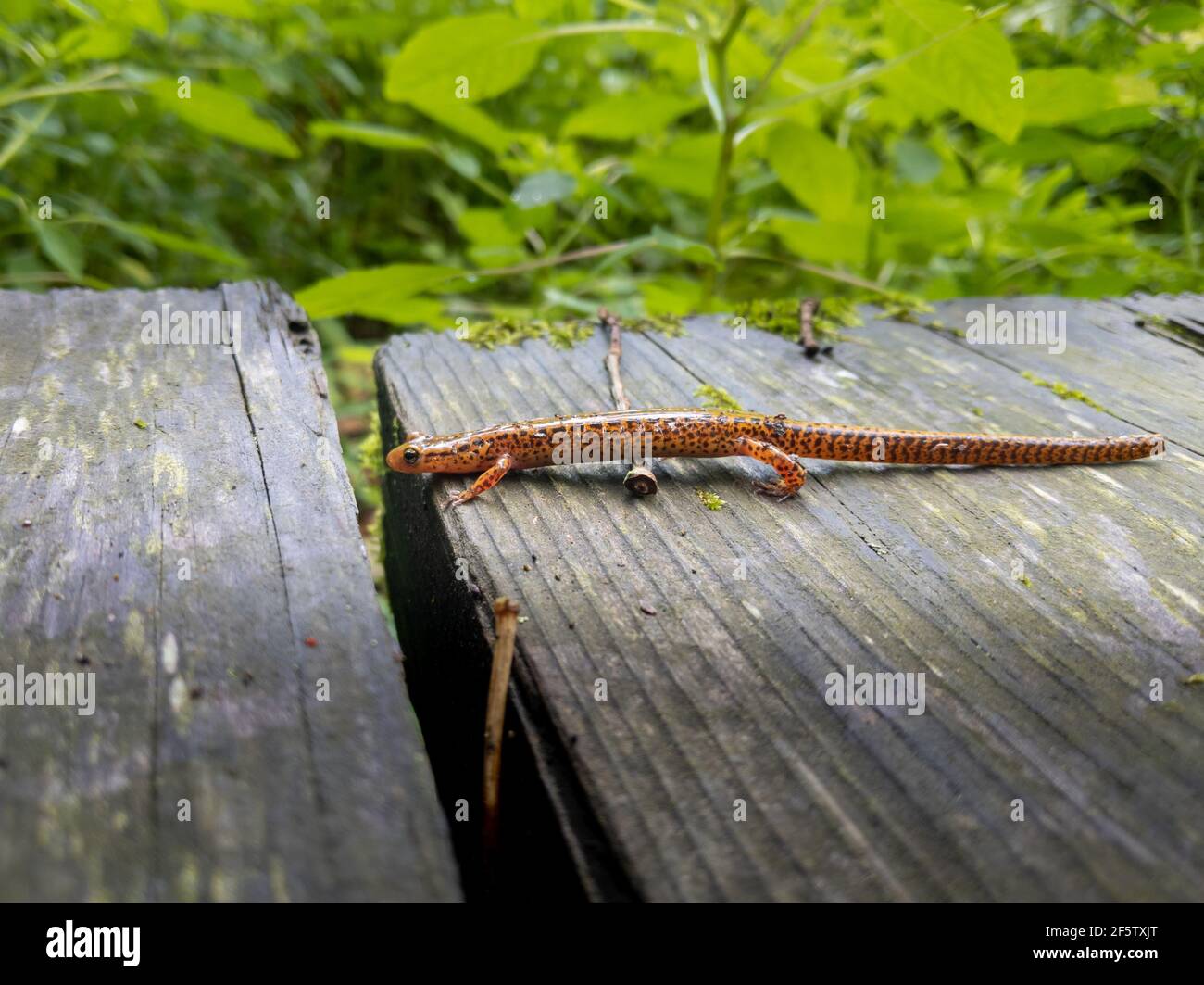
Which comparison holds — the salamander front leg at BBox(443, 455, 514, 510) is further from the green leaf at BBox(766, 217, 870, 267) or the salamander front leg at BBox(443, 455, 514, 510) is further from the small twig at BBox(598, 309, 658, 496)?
the green leaf at BBox(766, 217, 870, 267)

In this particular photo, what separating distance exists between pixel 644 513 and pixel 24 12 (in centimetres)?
471

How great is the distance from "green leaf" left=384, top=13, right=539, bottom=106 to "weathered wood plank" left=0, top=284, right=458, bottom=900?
6.18 feet

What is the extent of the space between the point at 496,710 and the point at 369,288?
2583 mm

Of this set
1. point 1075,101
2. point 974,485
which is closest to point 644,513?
point 974,485

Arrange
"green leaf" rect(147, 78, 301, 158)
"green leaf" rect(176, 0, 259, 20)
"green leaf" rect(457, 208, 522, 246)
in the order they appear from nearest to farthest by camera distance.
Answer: "green leaf" rect(147, 78, 301, 158) < "green leaf" rect(176, 0, 259, 20) < "green leaf" rect(457, 208, 522, 246)

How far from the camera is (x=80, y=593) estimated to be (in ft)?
6.30

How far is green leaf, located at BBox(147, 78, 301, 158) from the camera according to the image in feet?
14.1

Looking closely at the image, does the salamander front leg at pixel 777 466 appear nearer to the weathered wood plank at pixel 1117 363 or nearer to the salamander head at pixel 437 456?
the salamander head at pixel 437 456

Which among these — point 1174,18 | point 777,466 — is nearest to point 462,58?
point 777,466

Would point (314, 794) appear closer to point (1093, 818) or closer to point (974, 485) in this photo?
point (1093, 818)

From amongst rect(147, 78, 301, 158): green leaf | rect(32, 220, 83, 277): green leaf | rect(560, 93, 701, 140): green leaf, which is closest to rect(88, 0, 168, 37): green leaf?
rect(147, 78, 301, 158): green leaf

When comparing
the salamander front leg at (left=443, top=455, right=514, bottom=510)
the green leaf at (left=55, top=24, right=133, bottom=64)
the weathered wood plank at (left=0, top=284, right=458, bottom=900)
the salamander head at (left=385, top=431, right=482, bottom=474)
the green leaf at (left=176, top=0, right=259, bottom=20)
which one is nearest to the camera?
the weathered wood plank at (left=0, top=284, right=458, bottom=900)


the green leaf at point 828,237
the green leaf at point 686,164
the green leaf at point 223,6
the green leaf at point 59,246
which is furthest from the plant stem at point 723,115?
the green leaf at point 59,246

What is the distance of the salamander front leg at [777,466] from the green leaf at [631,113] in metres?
2.91
